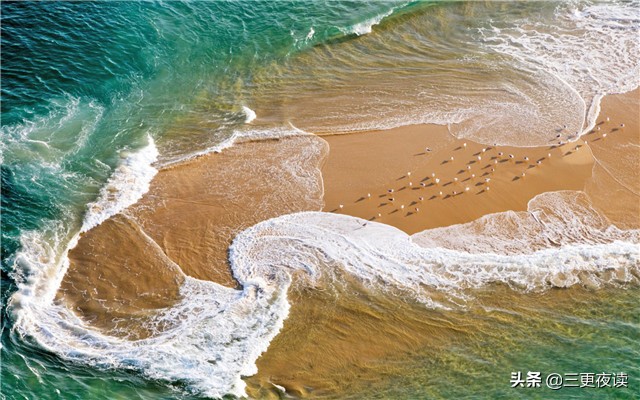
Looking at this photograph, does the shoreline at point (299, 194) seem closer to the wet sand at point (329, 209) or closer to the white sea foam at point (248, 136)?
the wet sand at point (329, 209)

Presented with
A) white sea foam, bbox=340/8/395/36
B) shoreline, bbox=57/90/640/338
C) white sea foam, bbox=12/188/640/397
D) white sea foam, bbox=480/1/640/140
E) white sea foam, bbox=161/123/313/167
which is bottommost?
white sea foam, bbox=12/188/640/397

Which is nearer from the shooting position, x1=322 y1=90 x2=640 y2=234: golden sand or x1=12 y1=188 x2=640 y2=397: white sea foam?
x1=12 y1=188 x2=640 y2=397: white sea foam

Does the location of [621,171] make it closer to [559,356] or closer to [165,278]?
[559,356]

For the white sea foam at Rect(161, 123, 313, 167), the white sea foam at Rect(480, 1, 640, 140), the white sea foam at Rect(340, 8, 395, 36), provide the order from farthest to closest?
the white sea foam at Rect(340, 8, 395, 36)
the white sea foam at Rect(480, 1, 640, 140)
the white sea foam at Rect(161, 123, 313, 167)

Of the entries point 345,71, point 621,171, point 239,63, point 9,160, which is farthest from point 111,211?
point 621,171

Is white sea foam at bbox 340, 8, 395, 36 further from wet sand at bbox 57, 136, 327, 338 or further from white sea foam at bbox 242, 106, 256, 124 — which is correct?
wet sand at bbox 57, 136, 327, 338

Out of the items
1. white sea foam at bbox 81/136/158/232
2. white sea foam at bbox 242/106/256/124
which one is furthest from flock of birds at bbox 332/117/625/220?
white sea foam at bbox 81/136/158/232

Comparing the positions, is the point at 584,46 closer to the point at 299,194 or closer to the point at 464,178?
the point at 464,178
